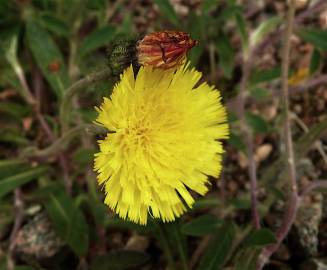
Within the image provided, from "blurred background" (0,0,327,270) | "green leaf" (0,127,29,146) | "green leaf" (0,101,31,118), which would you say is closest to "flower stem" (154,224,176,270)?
"blurred background" (0,0,327,270)

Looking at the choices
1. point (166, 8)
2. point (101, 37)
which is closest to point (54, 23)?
point (101, 37)

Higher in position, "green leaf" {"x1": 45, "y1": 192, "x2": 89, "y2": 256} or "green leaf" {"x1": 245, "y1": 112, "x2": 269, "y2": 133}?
"green leaf" {"x1": 245, "y1": 112, "x2": 269, "y2": 133}

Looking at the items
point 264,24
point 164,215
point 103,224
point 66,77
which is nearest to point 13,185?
point 103,224

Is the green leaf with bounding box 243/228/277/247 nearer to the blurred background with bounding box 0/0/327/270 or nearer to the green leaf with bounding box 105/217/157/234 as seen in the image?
the blurred background with bounding box 0/0/327/270

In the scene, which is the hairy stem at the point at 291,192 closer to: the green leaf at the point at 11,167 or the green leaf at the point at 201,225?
the green leaf at the point at 201,225

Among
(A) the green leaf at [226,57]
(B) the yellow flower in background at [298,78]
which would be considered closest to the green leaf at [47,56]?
(A) the green leaf at [226,57]

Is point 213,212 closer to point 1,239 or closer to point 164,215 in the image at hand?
point 164,215

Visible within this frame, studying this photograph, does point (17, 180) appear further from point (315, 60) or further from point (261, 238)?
point (315, 60)
